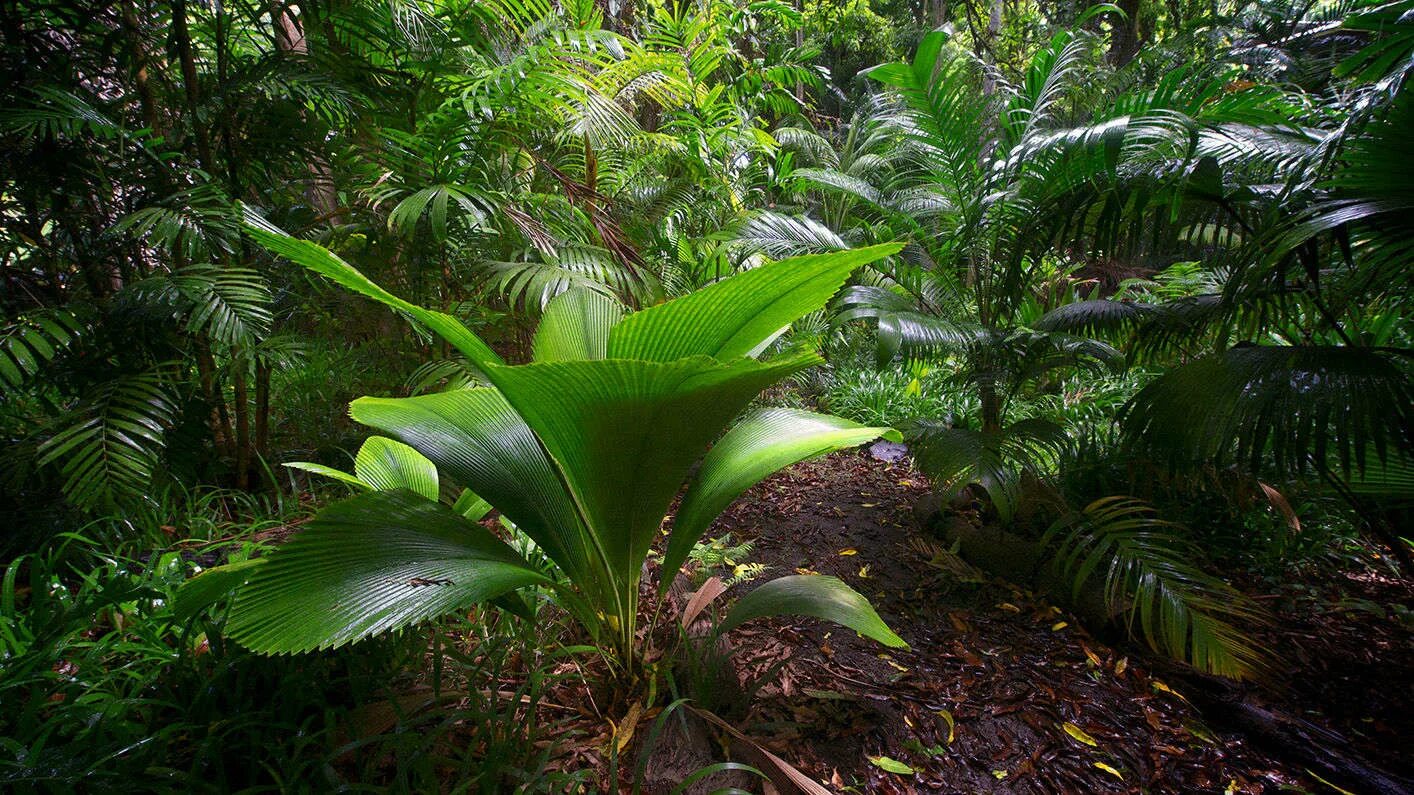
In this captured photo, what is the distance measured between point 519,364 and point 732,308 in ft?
3.72

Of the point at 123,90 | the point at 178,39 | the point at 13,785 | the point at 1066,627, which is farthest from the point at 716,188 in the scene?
the point at 13,785

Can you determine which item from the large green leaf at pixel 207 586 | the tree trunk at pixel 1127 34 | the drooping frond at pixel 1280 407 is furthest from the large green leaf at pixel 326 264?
the tree trunk at pixel 1127 34

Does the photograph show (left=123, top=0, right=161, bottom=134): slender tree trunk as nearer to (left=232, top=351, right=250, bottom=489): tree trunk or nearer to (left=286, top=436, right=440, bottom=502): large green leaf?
(left=232, top=351, right=250, bottom=489): tree trunk

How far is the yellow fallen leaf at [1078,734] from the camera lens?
1268 millimetres

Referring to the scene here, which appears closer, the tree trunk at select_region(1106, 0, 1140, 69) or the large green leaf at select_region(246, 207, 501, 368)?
the large green leaf at select_region(246, 207, 501, 368)

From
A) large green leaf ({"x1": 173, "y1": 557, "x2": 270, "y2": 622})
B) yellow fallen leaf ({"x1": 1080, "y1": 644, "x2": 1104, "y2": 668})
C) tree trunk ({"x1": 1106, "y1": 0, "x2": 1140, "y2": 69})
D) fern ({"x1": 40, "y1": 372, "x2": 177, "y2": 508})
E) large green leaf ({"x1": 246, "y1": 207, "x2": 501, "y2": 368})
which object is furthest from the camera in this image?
tree trunk ({"x1": 1106, "y1": 0, "x2": 1140, "y2": 69})

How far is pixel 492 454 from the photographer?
994mm

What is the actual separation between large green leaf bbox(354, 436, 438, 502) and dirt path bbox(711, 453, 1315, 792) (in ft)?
3.07

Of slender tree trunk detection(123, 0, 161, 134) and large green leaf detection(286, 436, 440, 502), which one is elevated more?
slender tree trunk detection(123, 0, 161, 134)

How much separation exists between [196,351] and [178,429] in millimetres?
263

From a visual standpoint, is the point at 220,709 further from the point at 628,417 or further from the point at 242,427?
the point at 242,427

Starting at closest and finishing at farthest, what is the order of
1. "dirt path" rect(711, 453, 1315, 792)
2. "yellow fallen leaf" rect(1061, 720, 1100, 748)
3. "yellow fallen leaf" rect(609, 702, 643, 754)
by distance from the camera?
"yellow fallen leaf" rect(609, 702, 643, 754), "dirt path" rect(711, 453, 1315, 792), "yellow fallen leaf" rect(1061, 720, 1100, 748)

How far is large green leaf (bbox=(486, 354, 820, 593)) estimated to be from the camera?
674 mm

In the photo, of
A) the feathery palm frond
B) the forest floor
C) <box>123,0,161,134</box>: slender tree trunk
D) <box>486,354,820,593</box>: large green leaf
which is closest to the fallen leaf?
the forest floor
